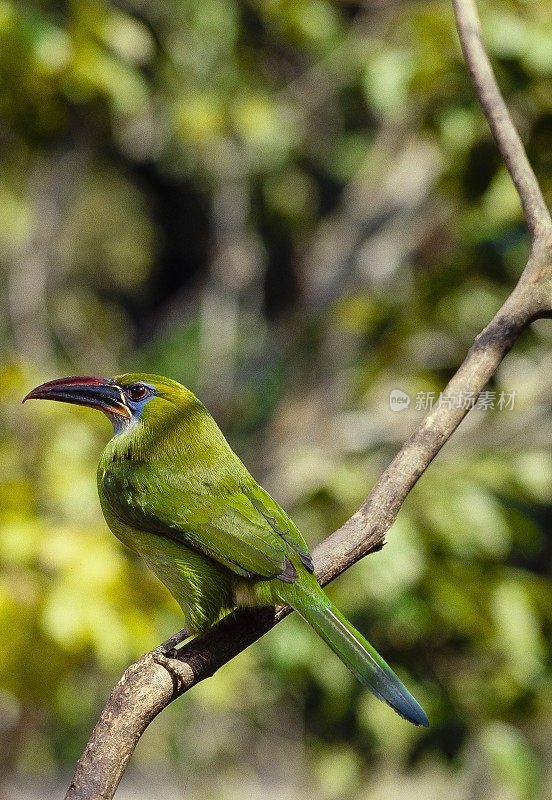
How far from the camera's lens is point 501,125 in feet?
6.79

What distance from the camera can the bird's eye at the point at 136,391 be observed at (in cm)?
180

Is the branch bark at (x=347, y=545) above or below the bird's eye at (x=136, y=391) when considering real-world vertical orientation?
below

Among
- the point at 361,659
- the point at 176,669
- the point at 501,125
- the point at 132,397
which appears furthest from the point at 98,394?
the point at 501,125

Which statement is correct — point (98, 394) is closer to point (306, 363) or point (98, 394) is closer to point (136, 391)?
point (136, 391)

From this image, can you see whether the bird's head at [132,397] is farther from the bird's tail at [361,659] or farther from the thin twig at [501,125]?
the thin twig at [501,125]

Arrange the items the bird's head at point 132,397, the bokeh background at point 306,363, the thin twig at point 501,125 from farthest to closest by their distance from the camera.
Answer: the bokeh background at point 306,363
the thin twig at point 501,125
the bird's head at point 132,397

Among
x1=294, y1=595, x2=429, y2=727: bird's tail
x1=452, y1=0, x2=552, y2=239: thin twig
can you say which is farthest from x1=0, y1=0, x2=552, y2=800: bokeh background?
x1=294, y1=595, x2=429, y2=727: bird's tail

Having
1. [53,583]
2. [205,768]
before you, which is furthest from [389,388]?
[205,768]

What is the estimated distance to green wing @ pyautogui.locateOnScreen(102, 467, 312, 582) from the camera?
68.6 inches

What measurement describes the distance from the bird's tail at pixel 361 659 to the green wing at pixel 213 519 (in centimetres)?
8

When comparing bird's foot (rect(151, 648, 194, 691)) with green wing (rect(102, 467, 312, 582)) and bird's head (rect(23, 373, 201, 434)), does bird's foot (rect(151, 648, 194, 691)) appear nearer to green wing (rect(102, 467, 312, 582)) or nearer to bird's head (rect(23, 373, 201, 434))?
green wing (rect(102, 467, 312, 582))

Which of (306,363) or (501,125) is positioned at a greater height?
(501,125)

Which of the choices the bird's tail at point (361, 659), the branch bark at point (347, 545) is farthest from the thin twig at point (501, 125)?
the bird's tail at point (361, 659)

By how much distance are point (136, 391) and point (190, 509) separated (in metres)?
0.21
